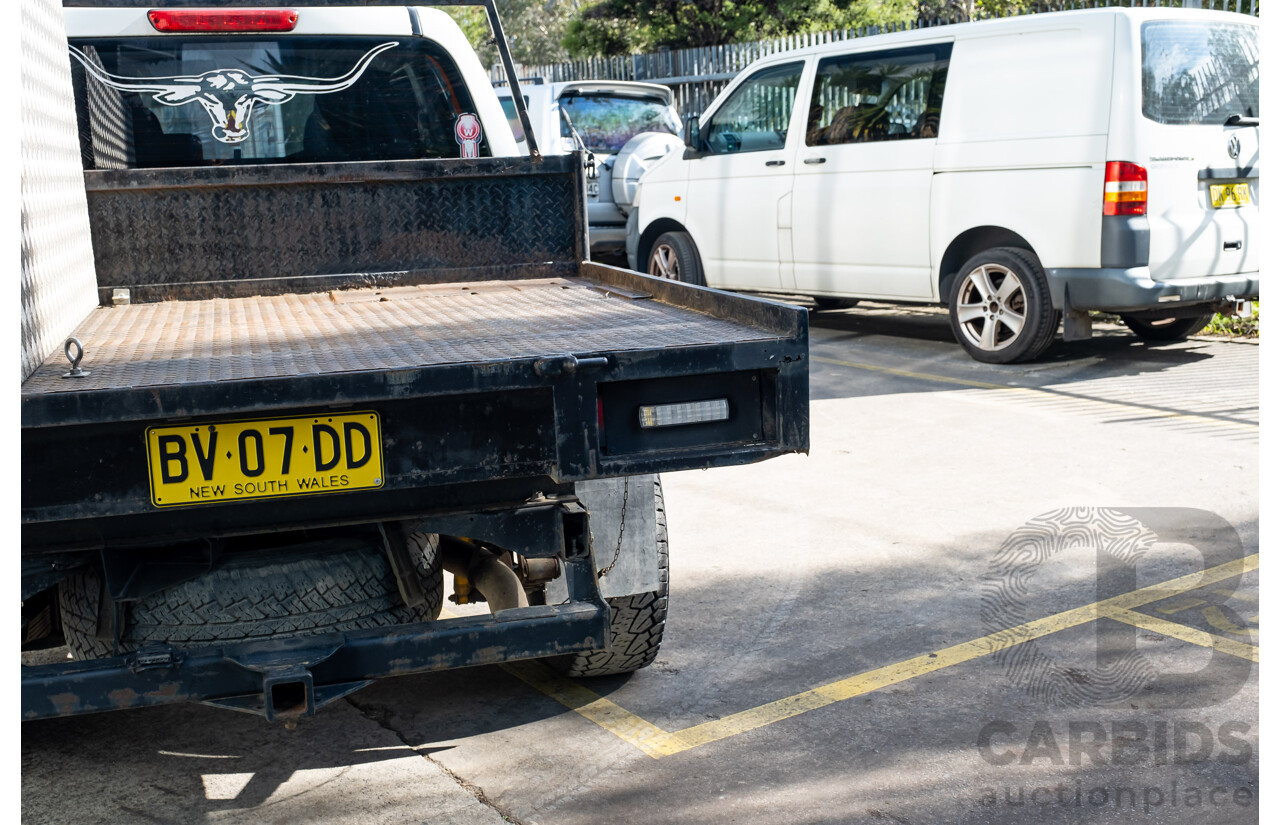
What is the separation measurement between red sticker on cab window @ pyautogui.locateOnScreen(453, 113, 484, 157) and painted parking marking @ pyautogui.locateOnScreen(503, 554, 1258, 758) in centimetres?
203

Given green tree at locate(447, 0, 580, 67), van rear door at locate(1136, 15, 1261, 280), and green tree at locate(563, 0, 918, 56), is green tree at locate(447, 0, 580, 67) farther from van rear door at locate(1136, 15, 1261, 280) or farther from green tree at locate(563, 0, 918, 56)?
van rear door at locate(1136, 15, 1261, 280)

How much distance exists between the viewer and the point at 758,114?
10.2m

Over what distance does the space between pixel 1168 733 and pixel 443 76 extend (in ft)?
11.5

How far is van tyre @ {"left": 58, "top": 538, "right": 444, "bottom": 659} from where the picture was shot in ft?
10.3

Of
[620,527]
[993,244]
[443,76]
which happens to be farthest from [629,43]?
[620,527]

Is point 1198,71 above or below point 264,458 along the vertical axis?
above

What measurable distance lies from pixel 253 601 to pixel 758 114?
791 cm

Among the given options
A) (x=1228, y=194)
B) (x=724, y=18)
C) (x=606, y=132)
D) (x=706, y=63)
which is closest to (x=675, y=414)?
(x=1228, y=194)

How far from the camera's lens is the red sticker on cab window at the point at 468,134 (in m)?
4.88

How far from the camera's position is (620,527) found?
11.2 ft

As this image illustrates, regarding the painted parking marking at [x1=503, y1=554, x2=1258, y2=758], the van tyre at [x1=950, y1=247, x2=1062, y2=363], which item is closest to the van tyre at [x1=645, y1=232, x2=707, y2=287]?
the van tyre at [x1=950, y1=247, x2=1062, y2=363]

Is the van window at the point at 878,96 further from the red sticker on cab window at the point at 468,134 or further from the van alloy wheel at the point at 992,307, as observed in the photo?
the red sticker on cab window at the point at 468,134

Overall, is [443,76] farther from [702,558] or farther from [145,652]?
[145,652]

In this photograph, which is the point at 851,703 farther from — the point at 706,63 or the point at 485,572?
the point at 706,63
